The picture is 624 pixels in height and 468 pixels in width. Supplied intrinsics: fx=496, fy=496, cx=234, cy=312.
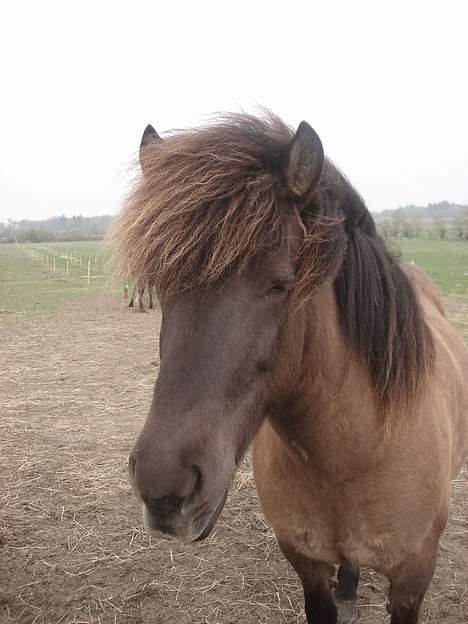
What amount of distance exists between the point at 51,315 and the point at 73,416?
9.46 metres

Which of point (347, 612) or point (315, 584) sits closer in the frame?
point (315, 584)

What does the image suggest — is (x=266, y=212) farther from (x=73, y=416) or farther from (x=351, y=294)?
(x=73, y=416)

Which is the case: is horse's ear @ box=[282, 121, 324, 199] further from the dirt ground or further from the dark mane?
the dirt ground

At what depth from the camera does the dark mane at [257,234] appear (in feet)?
4.88

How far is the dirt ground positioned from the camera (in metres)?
3.09

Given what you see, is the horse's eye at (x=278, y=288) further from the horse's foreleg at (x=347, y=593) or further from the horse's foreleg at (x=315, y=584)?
the horse's foreleg at (x=347, y=593)

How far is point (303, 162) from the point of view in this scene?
1.54 metres

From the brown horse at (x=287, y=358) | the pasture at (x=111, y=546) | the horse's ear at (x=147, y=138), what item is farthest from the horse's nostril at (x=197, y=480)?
the horse's ear at (x=147, y=138)

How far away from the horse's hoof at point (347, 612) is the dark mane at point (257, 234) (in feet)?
6.02

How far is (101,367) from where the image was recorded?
28.8 ft

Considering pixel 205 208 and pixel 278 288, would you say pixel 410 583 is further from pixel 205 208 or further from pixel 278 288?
pixel 205 208

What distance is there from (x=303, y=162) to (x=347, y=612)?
2793 mm

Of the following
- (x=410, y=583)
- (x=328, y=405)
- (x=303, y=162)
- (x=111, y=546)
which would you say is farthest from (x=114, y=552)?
(x=303, y=162)

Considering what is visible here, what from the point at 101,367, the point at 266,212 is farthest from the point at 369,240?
the point at 101,367
